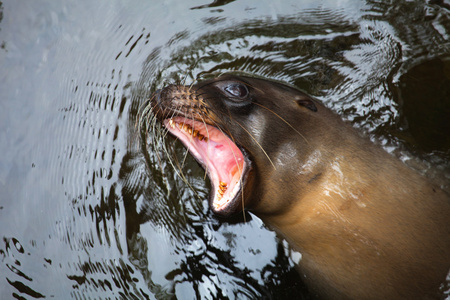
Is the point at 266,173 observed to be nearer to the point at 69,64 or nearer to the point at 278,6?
the point at 278,6

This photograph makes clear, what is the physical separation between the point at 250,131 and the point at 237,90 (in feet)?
1.02

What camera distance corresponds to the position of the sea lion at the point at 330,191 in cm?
338

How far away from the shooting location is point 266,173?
134 inches

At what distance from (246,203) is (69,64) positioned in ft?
9.86

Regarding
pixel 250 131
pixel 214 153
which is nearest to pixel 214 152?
pixel 214 153

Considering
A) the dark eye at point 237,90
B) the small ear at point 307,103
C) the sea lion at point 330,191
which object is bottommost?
the sea lion at point 330,191

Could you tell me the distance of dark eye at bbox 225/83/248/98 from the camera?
3461mm

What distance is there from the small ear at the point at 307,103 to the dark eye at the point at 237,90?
43 cm

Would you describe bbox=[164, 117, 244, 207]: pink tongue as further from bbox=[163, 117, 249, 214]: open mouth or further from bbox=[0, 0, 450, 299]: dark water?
bbox=[0, 0, 450, 299]: dark water

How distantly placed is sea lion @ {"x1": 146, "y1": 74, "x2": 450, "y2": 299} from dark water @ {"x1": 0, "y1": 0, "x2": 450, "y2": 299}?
0.45 meters

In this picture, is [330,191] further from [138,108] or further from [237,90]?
[138,108]

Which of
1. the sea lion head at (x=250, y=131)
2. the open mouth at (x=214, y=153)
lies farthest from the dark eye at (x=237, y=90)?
the open mouth at (x=214, y=153)

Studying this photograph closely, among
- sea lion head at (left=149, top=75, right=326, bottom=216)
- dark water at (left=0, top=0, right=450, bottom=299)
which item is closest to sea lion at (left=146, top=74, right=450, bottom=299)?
sea lion head at (left=149, top=75, right=326, bottom=216)

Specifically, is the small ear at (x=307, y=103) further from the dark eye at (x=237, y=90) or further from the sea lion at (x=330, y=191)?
the dark eye at (x=237, y=90)
